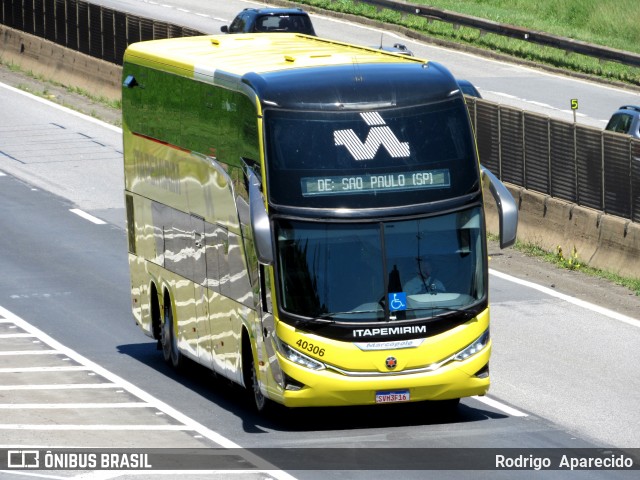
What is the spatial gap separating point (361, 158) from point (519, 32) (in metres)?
36.2

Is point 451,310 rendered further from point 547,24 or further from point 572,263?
point 547,24

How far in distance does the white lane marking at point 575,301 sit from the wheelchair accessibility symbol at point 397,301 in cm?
669

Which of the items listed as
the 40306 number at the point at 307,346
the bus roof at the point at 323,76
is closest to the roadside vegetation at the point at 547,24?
the bus roof at the point at 323,76

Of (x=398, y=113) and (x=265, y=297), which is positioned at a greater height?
(x=398, y=113)

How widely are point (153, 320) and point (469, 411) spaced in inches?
197

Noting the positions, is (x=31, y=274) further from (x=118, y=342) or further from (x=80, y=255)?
(x=118, y=342)

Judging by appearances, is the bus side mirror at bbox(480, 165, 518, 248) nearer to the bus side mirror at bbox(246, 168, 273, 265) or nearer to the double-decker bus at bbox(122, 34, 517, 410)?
the double-decker bus at bbox(122, 34, 517, 410)

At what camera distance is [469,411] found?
1755cm

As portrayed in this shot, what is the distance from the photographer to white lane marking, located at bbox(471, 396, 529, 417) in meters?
17.4

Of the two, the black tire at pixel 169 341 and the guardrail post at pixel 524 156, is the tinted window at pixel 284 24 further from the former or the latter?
the black tire at pixel 169 341

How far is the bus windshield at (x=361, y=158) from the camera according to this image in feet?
52.9

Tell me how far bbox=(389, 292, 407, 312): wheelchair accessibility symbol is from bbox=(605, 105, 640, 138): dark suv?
1564cm

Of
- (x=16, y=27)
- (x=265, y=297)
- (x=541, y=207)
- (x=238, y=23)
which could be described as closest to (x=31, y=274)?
(x=541, y=207)

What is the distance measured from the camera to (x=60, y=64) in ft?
150
